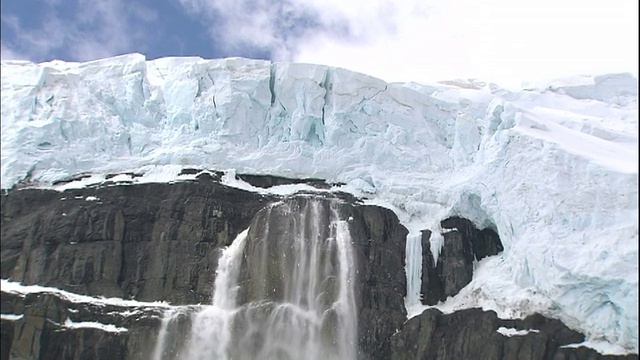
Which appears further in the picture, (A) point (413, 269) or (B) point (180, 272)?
(A) point (413, 269)

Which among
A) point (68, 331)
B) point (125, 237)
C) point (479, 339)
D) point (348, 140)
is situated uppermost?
point (348, 140)

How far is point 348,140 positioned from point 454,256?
7817 millimetres

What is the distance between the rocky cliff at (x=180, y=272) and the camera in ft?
80.9

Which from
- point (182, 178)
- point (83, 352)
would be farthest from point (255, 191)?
point (83, 352)

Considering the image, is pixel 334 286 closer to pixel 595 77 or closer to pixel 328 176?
pixel 328 176

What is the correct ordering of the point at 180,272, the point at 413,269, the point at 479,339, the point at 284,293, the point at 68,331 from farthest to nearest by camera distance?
the point at 413,269
the point at 180,272
the point at 284,293
the point at 68,331
the point at 479,339

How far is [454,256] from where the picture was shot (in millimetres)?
28500

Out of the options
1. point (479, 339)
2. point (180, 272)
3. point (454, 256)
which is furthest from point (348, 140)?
point (479, 339)

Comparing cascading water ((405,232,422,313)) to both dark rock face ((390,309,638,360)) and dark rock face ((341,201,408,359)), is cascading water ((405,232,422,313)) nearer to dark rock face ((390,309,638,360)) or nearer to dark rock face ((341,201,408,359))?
dark rock face ((341,201,408,359))

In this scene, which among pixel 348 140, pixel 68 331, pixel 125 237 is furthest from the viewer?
pixel 348 140

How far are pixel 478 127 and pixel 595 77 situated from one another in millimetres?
11406

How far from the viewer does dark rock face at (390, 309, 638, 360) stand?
23578mm

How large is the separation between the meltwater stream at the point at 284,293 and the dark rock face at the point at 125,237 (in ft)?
3.71

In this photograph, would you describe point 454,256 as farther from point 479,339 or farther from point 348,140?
point 348,140
